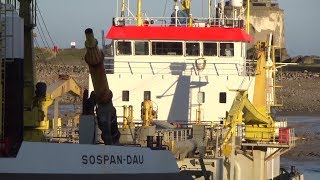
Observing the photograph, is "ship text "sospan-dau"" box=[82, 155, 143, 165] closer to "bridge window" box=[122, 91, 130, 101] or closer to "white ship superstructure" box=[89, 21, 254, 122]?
"white ship superstructure" box=[89, 21, 254, 122]

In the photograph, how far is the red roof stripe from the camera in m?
29.2

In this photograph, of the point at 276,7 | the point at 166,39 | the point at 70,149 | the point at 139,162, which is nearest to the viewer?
the point at 70,149

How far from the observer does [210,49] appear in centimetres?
2948

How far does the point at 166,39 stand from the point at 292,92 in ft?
180

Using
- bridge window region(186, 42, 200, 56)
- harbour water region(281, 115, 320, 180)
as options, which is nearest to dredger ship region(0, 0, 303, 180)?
bridge window region(186, 42, 200, 56)

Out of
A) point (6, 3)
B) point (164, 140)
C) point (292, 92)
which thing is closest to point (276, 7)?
point (292, 92)

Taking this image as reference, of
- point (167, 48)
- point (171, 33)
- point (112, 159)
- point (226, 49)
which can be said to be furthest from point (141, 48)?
point (112, 159)

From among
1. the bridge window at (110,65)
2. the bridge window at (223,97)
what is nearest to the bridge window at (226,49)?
the bridge window at (223,97)

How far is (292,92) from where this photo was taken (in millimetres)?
83188

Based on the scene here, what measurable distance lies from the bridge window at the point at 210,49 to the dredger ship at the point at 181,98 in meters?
0.02

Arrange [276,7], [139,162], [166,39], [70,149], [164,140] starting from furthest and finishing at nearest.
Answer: [276,7], [166,39], [164,140], [139,162], [70,149]

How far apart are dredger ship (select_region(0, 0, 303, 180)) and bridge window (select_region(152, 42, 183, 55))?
0.09 ft

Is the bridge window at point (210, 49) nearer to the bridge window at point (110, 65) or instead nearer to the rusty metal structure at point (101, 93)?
the bridge window at point (110, 65)

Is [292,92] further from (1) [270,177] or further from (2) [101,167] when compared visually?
(2) [101,167]
